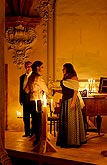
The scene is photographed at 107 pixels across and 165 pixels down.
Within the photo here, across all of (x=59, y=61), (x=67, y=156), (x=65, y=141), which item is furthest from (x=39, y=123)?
(x=59, y=61)

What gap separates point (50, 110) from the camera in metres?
7.83

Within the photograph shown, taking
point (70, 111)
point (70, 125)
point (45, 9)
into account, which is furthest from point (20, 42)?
point (70, 125)

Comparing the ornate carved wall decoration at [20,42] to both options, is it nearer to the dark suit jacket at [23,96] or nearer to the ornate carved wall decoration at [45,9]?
the ornate carved wall decoration at [45,9]

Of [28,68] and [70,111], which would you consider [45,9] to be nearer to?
[28,68]

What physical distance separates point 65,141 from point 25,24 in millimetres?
3242

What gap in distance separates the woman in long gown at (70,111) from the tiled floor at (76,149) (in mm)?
174

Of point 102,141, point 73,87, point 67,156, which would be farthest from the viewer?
point 102,141

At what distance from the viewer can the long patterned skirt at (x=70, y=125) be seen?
637 cm

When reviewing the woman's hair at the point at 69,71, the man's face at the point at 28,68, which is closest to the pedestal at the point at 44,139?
the woman's hair at the point at 69,71

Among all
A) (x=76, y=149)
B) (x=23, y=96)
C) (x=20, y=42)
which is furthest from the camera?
(x=20, y=42)

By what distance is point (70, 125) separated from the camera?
637 centimetres

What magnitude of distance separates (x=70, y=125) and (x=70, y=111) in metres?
0.22

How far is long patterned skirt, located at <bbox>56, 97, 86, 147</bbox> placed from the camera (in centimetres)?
637

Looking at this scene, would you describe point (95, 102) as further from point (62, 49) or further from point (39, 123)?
point (62, 49)
